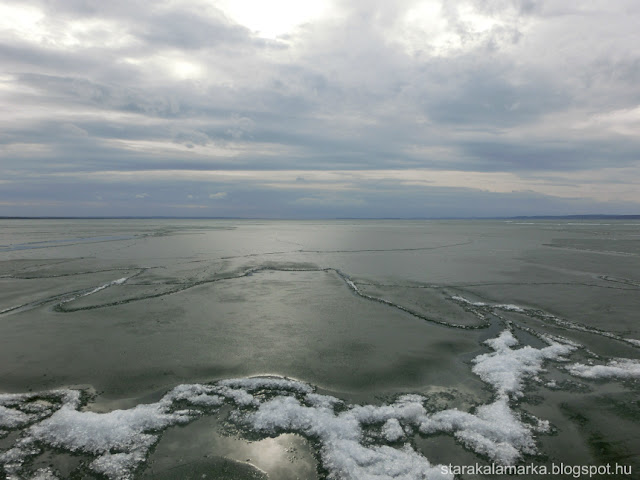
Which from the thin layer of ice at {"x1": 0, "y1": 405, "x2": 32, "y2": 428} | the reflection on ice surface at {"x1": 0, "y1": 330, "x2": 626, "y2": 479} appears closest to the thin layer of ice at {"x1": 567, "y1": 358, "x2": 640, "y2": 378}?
the reflection on ice surface at {"x1": 0, "y1": 330, "x2": 626, "y2": 479}

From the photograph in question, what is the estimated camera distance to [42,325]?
9.43 m

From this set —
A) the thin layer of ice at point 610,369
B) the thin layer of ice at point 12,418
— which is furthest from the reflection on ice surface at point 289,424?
the thin layer of ice at point 610,369

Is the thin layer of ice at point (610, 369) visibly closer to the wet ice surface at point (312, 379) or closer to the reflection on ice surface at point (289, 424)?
the wet ice surface at point (312, 379)

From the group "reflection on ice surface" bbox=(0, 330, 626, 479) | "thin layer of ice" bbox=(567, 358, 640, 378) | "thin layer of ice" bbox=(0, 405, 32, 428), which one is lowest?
"thin layer of ice" bbox=(0, 405, 32, 428)

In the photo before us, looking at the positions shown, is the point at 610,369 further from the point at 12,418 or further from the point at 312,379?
the point at 12,418

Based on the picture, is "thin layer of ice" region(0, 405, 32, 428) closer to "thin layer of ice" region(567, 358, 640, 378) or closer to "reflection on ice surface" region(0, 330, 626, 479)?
"reflection on ice surface" region(0, 330, 626, 479)

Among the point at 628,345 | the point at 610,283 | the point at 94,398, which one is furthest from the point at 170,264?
the point at 610,283

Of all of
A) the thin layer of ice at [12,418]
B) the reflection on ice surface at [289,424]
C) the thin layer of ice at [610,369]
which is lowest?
the thin layer of ice at [12,418]

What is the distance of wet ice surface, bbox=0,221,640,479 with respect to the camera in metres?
4.50

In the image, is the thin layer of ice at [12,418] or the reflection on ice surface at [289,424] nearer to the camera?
the reflection on ice surface at [289,424]

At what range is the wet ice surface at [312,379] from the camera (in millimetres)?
4496

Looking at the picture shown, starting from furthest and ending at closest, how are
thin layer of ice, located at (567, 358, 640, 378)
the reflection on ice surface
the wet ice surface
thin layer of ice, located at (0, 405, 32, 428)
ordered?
thin layer of ice, located at (567, 358, 640, 378), thin layer of ice, located at (0, 405, 32, 428), the wet ice surface, the reflection on ice surface

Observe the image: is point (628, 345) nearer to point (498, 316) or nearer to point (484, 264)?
point (498, 316)

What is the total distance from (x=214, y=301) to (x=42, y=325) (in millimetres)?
4654
